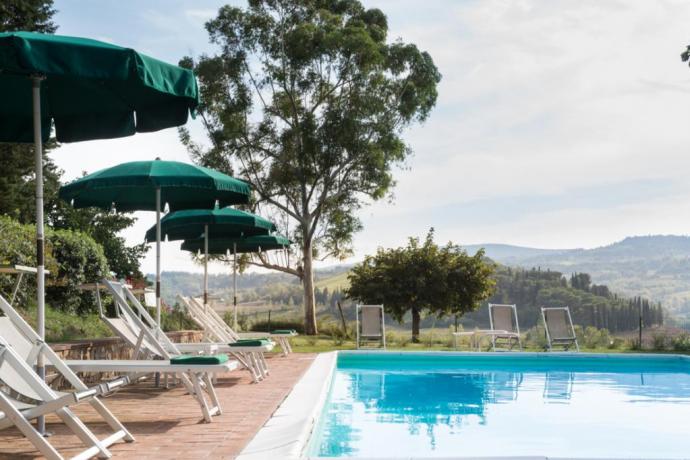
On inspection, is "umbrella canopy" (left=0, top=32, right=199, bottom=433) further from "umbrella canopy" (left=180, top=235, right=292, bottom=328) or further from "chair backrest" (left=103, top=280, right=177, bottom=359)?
"umbrella canopy" (left=180, top=235, right=292, bottom=328)

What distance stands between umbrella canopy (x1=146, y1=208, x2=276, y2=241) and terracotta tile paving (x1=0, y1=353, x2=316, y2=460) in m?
2.89

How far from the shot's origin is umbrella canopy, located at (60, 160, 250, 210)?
278 inches

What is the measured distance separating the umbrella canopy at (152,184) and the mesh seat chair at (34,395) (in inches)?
95.2

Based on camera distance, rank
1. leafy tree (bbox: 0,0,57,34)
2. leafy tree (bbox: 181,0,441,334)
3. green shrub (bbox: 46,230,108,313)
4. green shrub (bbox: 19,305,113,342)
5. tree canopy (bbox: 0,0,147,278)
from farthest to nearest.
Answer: leafy tree (bbox: 181,0,441,334), leafy tree (bbox: 0,0,57,34), tree canopy (bbox: 0,0,147,278), green shrub (bbox: 46,230,108,313), green shrub (bbox: 19,305,113,342)

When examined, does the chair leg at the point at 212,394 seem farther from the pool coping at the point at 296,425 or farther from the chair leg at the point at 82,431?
the chair leg at the point at 82,431

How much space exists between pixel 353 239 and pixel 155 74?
21.6 m

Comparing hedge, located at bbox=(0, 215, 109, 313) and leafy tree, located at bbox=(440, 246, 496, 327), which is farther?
leafy tree, located at bbox=(440, 246, 496, 327)

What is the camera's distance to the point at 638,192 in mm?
74062

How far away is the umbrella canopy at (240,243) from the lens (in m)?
13.7

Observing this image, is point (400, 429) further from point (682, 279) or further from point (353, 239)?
point (682, 279)

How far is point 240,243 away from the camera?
14977mm

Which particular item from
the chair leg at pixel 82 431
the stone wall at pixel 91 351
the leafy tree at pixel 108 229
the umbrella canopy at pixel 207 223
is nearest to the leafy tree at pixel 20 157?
the leafy tree at pixel 108 229

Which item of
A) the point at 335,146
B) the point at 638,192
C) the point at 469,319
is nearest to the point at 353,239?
the point at 335,146

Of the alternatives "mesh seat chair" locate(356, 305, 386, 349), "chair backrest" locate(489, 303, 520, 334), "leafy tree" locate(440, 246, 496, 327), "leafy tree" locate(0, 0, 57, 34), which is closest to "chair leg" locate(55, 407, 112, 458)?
"mesh seat chair" locate(356, 305, 386, 349)
